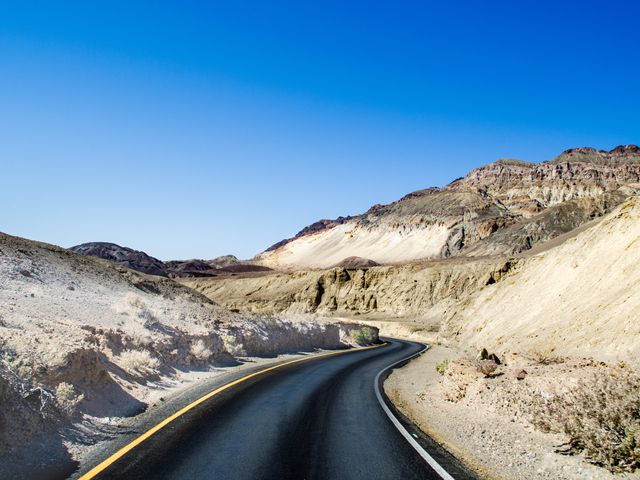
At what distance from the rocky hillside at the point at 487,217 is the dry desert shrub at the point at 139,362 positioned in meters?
110

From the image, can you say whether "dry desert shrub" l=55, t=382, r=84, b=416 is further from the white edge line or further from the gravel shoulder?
the gravel shoulder

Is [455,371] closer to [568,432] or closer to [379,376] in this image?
[379,376]

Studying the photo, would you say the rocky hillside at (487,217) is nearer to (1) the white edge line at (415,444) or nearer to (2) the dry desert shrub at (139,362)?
(1) the white edge line at (415,444)

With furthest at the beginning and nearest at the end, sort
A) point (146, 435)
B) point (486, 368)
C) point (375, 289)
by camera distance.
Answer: point (375, 289), point (486, 368), point (146, 435)

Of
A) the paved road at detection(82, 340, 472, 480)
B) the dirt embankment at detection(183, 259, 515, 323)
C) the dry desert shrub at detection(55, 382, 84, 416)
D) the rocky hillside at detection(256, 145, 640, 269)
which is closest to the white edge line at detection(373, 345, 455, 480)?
the paved road at detection(82, 340, 472, 480)

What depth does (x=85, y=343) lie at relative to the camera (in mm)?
10477

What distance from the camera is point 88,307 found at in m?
17.5

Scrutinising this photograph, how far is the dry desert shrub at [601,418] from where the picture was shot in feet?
21.8

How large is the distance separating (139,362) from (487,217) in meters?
150

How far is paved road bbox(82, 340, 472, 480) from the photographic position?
6.13 metres

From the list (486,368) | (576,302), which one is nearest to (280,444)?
(486,368)

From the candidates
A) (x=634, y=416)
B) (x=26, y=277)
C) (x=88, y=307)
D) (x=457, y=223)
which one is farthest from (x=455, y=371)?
(x=457, y=223)

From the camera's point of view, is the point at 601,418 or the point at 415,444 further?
the point at 415,444

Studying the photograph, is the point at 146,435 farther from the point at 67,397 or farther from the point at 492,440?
the point at 492,440
